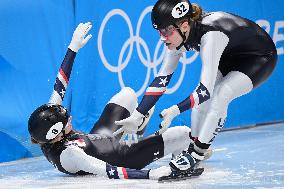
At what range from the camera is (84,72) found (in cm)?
928

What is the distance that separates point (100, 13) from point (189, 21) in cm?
306

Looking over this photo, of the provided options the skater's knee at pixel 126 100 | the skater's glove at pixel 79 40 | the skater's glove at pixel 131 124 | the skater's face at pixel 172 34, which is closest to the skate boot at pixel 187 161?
the skater's glove at pixel 131 124

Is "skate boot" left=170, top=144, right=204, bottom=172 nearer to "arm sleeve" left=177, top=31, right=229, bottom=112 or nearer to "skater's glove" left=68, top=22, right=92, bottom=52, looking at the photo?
"arm sleeve" left=177, top=31, right=229, bottom=112

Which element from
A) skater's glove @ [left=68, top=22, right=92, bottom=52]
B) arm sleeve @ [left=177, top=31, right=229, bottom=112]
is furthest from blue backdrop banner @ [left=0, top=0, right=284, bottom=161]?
arm sleeve @ [left=177, top=31, right=229, bottom=112]

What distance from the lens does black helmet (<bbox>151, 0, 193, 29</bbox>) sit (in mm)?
6418

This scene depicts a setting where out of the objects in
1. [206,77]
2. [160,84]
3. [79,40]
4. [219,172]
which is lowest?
[219,172]

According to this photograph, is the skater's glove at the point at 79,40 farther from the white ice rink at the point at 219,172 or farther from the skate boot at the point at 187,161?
the skate boot at the point at 187,161

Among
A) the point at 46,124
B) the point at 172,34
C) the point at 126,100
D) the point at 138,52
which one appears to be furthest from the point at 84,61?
the point at 172,34

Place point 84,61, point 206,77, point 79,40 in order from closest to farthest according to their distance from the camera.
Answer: point 206,77
point 79,40
point 84,61

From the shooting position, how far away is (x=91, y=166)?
21.2 feet

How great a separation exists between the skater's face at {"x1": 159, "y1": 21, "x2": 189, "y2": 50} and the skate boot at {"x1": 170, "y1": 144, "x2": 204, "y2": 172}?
0.89 m

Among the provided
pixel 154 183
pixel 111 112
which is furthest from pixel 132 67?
pixel 154 183

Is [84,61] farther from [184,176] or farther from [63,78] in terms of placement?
[184,176]

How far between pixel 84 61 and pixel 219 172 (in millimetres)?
3076
